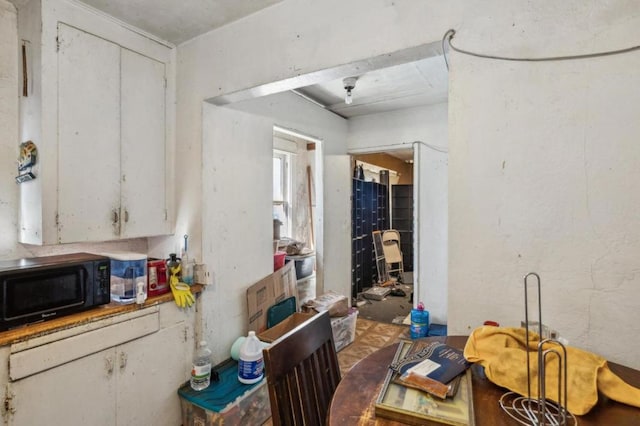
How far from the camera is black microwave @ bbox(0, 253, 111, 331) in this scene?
1.38 m

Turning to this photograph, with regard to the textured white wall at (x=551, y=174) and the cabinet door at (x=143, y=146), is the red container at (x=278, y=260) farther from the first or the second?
the textured white wall at (x=551, y=174)

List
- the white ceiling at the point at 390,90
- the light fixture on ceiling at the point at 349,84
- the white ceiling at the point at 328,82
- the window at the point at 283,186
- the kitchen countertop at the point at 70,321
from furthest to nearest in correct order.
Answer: the window at the point at 283,186 < the light fixture on ceiling at the point at 349,84 < the white ceiling at the point at 390,90 < the white ceiling at the point at 328,82 < the kitchen countertop at the point at 70,321

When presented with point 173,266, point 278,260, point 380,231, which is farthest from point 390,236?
point 173,266

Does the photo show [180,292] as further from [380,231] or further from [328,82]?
[380,231]

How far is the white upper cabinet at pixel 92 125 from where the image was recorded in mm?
1643

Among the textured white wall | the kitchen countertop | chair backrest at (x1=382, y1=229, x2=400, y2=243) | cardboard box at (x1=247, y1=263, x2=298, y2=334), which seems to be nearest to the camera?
the textured white wall

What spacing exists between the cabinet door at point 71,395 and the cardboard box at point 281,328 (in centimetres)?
94

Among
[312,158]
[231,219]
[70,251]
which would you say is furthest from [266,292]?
[312,158]

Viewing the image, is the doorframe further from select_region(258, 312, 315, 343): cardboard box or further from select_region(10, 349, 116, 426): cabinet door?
select_region(10, 349, 116, 426): cabinet door

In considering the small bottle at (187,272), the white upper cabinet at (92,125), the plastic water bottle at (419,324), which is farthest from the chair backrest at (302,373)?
the plastic water bottle at (419,324)

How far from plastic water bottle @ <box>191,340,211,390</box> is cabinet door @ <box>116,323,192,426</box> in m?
0.08

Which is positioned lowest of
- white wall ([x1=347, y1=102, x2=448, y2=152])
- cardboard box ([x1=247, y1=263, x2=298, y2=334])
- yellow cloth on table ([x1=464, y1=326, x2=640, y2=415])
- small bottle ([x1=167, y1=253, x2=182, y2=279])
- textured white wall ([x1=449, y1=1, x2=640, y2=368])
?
cardboard box ([x1=247, y1=263, x2=298, y2=334])

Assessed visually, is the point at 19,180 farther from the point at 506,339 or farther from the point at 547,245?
the point at 547,245

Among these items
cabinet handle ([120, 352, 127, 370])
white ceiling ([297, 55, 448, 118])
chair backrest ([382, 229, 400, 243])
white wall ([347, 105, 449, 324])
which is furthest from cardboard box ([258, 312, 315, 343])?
chair backrest ([382, 229, 400, 243])
